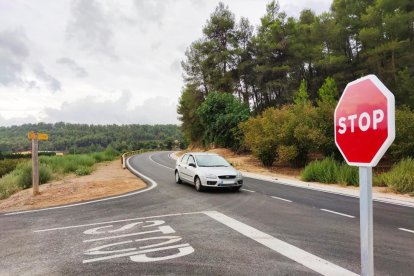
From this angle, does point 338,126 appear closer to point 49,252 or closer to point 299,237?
point 299,237

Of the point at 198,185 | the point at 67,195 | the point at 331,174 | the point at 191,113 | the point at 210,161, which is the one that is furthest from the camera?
the point at 191,113

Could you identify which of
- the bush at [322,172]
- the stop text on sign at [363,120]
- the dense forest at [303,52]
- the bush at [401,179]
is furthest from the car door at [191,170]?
the dense forest at [303,52]

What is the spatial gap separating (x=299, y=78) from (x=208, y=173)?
3426cm

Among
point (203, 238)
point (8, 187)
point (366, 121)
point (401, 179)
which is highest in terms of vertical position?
point (366, 121)

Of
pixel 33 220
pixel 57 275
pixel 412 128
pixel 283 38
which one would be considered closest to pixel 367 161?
pixel 57 275

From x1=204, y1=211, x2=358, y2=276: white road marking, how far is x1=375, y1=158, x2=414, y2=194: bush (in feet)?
28.5

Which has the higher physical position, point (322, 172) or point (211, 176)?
point (211, 176)

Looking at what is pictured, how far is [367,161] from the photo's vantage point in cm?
203

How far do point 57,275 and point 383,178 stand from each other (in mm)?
14171

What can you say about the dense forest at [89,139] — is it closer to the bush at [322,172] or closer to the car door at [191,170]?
the car door at [191,170]

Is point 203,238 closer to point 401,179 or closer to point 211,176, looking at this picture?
point 211,176

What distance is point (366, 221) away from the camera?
208 cm

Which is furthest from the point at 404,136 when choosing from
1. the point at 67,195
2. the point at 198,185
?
the point at 67,195

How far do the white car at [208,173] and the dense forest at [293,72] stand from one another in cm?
1024
